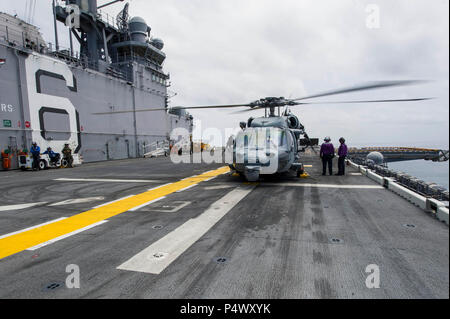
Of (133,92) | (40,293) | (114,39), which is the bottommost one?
(40,293)

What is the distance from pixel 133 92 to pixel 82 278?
28089 millimetres

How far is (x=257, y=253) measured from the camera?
3332 millimetres

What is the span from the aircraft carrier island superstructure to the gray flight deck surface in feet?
49.8

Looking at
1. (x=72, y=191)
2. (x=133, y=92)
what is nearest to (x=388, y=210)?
(x=72, y=191)

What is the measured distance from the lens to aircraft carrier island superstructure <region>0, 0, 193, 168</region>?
16672 millimetres

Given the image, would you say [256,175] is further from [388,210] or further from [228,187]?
[388,210]

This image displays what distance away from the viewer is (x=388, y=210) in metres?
5.12

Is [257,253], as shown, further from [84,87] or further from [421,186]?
[84,87]

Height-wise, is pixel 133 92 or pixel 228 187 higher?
pixel 133 92

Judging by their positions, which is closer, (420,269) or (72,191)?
(420,269)

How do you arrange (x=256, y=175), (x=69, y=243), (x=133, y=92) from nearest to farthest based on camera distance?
(x=69, y=243)
(x=256, y=175)
(x=133, y=92)

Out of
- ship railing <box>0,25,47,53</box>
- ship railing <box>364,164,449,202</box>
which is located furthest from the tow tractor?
ship railing <box>364,164,449,202</box>

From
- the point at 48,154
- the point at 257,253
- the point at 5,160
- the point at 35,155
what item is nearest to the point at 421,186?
the point at 257,253

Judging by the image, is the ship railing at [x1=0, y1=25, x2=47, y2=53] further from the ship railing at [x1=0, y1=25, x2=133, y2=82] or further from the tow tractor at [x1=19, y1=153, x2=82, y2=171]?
the tow tractor at [x1=19, y1=153, x2=82, y2=171]
